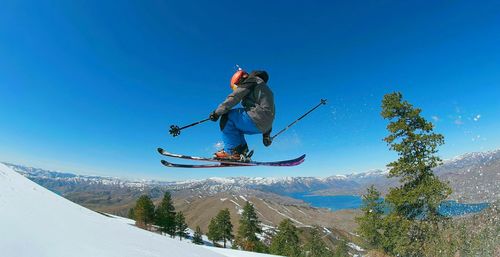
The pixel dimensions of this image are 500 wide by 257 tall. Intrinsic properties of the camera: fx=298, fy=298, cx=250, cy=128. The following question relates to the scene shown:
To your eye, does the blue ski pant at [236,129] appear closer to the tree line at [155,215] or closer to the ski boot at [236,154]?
the ski boot at [236,154]

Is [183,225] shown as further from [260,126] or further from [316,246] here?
[260,126]

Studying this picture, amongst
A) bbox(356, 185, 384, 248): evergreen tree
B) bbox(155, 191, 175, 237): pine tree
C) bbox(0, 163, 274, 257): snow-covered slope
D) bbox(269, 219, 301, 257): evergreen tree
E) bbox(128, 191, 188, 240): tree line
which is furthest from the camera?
bbox(155, 191, 175, 237): pine tree

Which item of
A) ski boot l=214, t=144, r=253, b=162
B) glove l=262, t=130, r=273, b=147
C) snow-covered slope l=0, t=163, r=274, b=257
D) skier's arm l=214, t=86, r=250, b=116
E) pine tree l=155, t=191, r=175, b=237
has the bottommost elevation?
pine tree l=155, t=191, r=175, b=237

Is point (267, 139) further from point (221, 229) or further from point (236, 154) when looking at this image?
point (221, 229)

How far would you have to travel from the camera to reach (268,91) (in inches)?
343

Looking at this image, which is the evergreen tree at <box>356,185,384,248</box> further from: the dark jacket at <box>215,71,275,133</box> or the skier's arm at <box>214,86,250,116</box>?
the skier's arm at <box>214,86,250,116</box>

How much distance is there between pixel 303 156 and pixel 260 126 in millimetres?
3990

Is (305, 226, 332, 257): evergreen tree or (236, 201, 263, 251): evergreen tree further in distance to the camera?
(305, 226, 332, 257): evergreen tree

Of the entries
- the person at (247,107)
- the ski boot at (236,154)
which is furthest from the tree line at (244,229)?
the person at (247,107)

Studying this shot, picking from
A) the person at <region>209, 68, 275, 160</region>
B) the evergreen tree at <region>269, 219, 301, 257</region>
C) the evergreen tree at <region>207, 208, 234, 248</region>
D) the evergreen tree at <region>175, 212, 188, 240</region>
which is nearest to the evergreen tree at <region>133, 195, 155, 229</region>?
the evergreen tree at <region>175, 212, 188, 240</region>

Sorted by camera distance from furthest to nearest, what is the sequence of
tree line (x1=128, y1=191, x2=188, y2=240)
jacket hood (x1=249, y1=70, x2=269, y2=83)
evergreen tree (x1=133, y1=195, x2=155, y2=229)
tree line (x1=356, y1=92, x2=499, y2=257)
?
1. tree line (x1=128, y1=191, x2=188, y2=240)
2. evergreen tree (x1=133, y1=195, x2=155, y2=229)
3. tree line (x1=356, y1=92, x2=499, y2=257)
4. jacket hood (x1=249, y1=70, x2=269, y2=83)

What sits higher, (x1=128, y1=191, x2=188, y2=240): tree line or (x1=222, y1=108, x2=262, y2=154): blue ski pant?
(x1=222, y1=108, x2=262, y2=154): blue ski pant

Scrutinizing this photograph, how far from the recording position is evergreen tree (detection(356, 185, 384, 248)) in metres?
35.8

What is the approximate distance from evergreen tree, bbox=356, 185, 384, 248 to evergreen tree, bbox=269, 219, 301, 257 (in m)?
24.4
